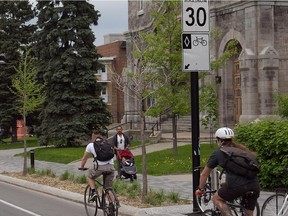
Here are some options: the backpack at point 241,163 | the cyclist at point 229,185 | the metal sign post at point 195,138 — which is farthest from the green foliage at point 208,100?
the backpack at point 241,163

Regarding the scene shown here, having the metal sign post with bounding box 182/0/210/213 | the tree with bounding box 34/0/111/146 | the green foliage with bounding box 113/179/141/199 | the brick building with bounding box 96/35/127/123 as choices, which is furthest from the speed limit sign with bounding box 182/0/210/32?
the brick building with bounding box 96/35/127/123

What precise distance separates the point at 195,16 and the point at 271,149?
4602 mm

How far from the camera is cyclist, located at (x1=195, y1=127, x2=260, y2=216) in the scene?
275 inches

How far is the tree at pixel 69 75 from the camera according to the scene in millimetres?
34062

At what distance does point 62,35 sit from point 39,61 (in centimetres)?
Result: 332

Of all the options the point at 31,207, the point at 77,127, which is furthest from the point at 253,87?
the point at 31,207

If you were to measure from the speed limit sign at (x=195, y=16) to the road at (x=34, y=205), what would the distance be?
4407 mm

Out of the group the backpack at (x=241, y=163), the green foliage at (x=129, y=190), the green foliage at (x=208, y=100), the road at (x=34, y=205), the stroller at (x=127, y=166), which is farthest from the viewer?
the green foliage at (x=208, y=100)

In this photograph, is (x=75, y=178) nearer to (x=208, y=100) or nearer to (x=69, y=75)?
(x=208, y=100)

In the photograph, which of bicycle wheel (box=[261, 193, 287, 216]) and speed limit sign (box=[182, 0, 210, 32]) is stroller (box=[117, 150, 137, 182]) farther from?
bicycle wheel (box=[261, 193, 287, 216])

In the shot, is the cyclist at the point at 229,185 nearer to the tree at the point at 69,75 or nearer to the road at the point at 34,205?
the road at the point at 34,205

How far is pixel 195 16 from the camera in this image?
10.6m

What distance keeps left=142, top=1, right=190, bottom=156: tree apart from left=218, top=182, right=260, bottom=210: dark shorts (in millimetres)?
13565

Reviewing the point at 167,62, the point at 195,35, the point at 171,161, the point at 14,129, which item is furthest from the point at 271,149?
the point at 14,129
